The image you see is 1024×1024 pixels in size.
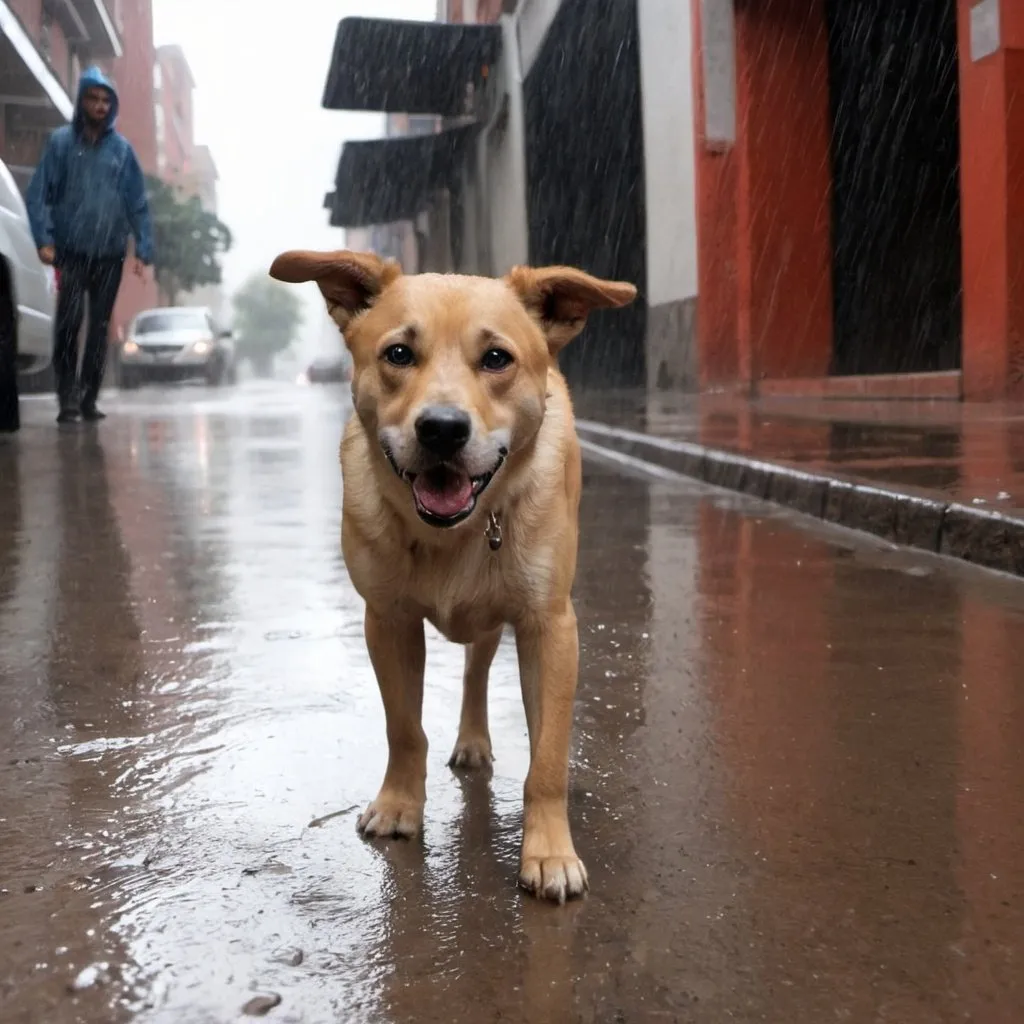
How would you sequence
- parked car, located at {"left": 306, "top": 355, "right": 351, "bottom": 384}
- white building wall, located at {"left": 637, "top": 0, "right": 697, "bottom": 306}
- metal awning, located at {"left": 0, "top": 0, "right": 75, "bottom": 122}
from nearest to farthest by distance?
white building wall, located at {"left": 637, "top": 0, "right": 697, "bottom": 306} → metal awning, located at {"left": 0, "top": 0, "right": 75, "bottom": 122} → parked car, located at {"left": 306, "top": 355, "right": 351, "bottom": 384}

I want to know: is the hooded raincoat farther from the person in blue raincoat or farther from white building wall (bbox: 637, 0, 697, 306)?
white building wall (bbox: 637, 0, 697, 306)

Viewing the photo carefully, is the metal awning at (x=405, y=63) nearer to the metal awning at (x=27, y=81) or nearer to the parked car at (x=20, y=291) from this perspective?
the metal awning at (x=27, y=81)

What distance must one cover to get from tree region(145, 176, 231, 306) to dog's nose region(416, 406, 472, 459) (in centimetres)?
4502

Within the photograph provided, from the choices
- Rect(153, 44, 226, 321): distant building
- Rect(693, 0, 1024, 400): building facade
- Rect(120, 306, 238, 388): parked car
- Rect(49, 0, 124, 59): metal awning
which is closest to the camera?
Rect(693, 0, 1024, 400): building facade

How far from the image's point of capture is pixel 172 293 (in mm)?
50406

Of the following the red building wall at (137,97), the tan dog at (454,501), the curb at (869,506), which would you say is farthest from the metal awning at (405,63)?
the red building wall at (137,97)

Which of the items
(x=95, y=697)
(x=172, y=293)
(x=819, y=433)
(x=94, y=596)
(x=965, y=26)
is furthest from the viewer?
(x=172, y=293)

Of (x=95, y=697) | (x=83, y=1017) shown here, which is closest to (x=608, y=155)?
(x=95, y=697)

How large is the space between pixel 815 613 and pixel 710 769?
163cm

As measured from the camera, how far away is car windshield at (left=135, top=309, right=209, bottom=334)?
30.2 m

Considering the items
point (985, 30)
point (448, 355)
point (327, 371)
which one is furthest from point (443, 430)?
point (327, 371)

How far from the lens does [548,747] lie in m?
2.31

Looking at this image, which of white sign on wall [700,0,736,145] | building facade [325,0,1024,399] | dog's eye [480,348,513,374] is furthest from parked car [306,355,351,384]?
dog's eye [480,348,513,374]

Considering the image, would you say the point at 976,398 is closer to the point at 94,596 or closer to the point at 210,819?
the point at 94,596
